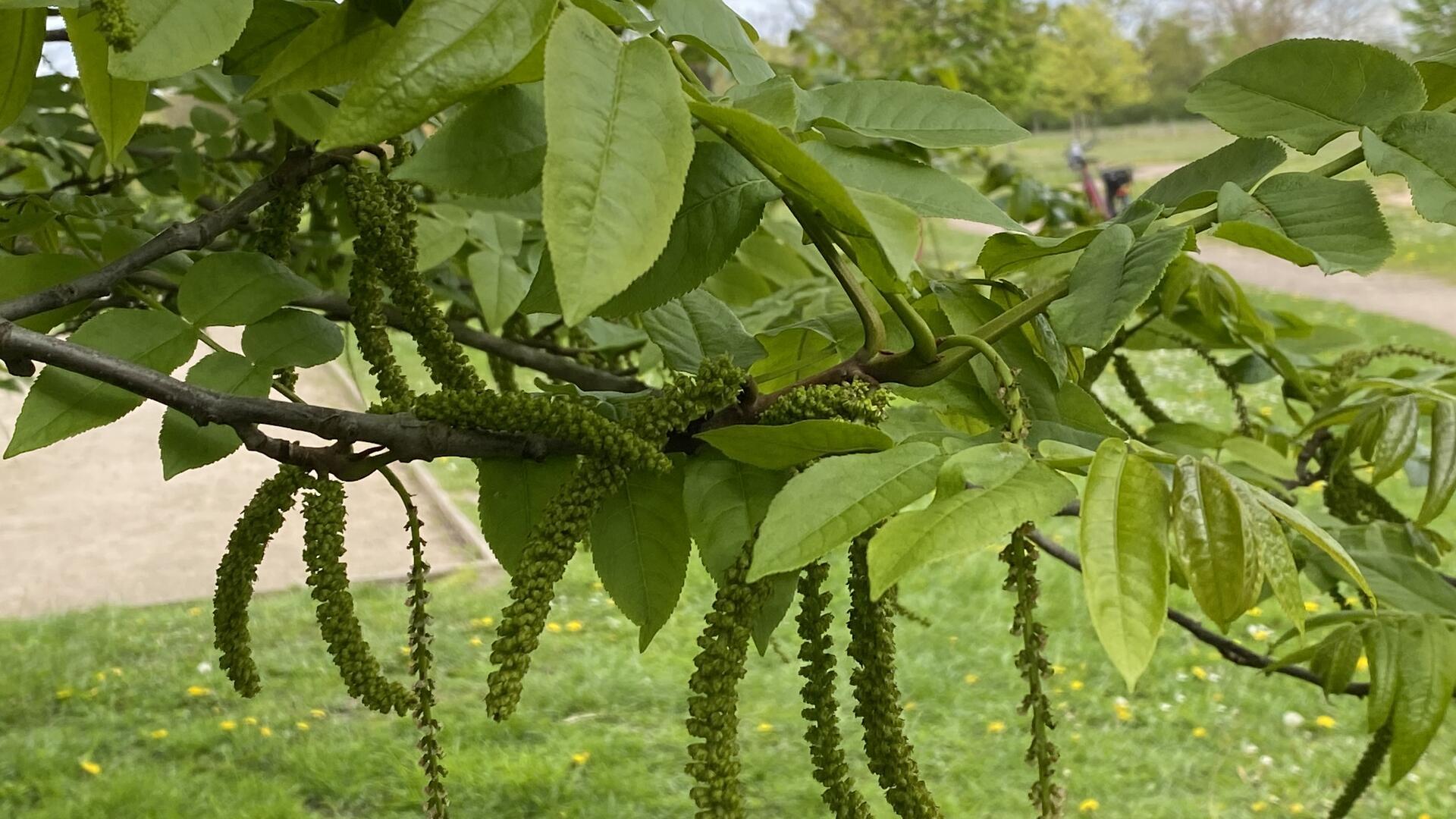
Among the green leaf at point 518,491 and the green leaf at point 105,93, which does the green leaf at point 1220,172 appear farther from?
the green leaf at point 105,93

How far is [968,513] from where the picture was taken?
474 millimetres

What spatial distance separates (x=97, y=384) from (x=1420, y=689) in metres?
0.93

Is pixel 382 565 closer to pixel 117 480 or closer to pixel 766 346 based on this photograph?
pixel 117 480

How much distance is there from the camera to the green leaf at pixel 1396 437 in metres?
1.00

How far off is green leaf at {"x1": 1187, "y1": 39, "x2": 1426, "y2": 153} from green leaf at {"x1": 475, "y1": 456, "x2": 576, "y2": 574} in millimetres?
406

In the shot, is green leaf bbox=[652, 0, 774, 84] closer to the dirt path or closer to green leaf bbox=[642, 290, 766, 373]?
green leaf bbox=[642, 290, 766, 373]

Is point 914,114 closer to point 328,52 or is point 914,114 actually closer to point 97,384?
point 328,52

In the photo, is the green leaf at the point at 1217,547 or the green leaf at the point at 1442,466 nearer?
the green leaf at the point at 1217,547

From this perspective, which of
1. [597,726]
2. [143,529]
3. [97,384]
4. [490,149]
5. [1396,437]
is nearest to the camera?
[490,149]

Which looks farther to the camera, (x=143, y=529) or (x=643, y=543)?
(x=143, y=529)

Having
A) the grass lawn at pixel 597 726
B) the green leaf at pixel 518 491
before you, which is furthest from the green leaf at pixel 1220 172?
the grass lawn at pixel 597 726

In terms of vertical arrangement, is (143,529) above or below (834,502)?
above

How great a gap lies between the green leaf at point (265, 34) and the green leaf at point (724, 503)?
0.33 metres

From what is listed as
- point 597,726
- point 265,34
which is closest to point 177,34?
point 265,34
